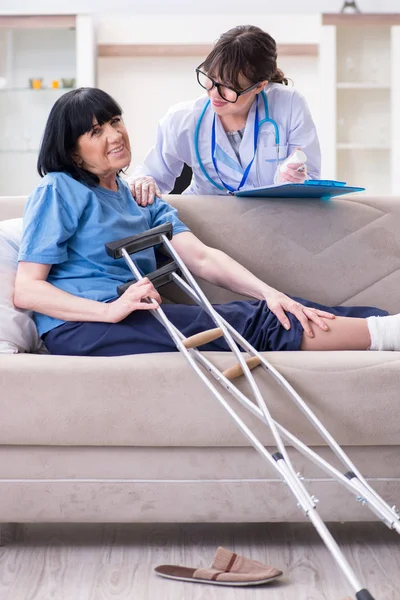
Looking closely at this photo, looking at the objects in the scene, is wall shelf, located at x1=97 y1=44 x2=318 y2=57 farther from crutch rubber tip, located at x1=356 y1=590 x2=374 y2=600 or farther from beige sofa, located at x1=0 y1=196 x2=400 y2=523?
crutch rubber tip, located at x1=356 y1=590 x2=374 y2=600

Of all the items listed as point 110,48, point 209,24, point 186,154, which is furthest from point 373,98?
point 186,154

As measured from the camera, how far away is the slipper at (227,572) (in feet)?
5.28

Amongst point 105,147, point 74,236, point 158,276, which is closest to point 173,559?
point 158,276

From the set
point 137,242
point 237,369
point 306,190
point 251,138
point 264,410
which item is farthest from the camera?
point 251,138

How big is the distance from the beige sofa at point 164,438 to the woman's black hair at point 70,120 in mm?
547

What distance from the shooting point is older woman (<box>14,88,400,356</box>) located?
1.95m

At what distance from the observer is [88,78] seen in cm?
459

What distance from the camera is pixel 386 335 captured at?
198 centimetres

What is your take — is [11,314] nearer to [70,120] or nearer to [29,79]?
[70,120]

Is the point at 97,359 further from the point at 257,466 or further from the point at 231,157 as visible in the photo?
the point at 231,157

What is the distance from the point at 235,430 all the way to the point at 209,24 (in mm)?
3422

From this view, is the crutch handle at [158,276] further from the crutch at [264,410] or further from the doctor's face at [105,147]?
the doctor's face at [105,147]

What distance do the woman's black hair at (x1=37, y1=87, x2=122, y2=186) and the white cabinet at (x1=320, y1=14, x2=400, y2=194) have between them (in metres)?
2.78

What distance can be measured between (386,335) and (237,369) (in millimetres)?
444
